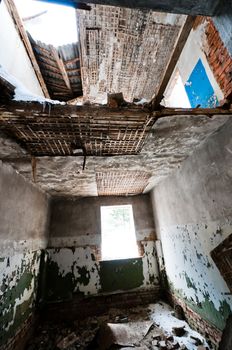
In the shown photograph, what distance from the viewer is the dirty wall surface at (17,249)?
8.75 feet

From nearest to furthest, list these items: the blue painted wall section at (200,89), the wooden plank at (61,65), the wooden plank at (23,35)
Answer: the blue painted wall section at (200,89), the wooden plank at (23,35), the wooden plank at (61,65)

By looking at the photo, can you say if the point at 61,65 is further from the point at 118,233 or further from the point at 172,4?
the point at 118,233

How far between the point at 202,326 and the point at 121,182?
2.75m

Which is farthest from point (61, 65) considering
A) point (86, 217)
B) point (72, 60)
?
point (86, 217)

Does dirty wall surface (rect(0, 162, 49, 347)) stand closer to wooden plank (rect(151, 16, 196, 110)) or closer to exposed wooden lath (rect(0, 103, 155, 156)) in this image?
exposed wooden lath (rect(0, 103, 155, 156))

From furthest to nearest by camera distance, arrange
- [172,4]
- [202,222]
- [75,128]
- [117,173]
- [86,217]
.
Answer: [86,217] < [117,173] < [202,222] < [75,128] < [172,4]

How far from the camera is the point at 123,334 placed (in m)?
2.95

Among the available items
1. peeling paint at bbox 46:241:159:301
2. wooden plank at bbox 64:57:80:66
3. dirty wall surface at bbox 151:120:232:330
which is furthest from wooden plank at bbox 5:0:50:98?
peeling paint at bbox 46:241:159:301

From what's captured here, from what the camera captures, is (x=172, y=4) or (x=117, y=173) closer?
(x=172, y=4)

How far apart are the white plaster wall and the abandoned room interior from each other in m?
0.02

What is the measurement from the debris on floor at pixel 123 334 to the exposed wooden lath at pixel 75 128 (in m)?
2.79

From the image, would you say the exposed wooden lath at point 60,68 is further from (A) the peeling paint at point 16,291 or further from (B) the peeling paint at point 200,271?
(B) the peeling paint at point 200,271

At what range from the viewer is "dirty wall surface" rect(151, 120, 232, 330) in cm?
231

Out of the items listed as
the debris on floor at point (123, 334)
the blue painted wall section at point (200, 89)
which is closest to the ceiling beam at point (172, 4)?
the blue painted wall section at point (200, 89)
